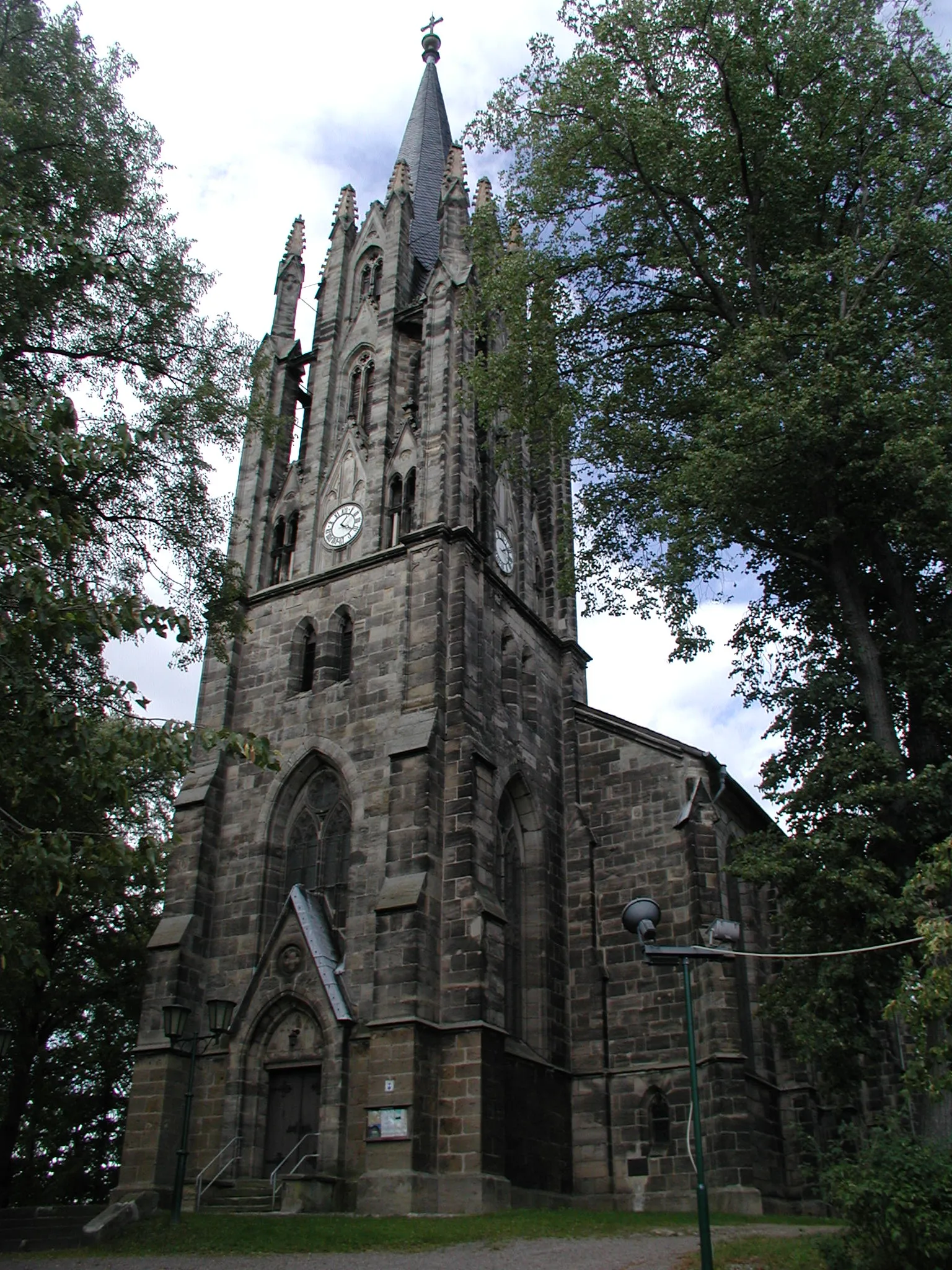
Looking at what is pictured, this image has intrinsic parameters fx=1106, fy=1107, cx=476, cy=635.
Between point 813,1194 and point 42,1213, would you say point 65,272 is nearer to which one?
point 42,1213

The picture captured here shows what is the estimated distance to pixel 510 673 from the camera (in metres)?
23.3

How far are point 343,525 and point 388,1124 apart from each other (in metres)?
12.9

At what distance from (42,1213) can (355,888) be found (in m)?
7.18

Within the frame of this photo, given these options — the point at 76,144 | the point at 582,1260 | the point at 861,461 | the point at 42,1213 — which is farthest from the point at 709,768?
the point at 76,144

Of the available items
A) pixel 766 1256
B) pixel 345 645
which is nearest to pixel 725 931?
pixel 766 1256

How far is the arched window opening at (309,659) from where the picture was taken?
2328cm

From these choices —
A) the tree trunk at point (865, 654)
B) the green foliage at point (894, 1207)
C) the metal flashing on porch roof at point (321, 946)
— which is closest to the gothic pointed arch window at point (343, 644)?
the metal flashing on porch roof at point (321, 946)

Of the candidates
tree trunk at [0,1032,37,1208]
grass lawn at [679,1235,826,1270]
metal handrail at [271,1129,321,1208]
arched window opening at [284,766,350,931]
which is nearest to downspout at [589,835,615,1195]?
arched window opening at [284,766,350,931]

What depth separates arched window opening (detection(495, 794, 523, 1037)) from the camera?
20.3 m

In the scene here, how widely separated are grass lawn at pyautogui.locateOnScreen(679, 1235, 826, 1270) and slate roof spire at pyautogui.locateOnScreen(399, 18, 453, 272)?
24.4 m

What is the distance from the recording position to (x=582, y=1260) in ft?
37.8

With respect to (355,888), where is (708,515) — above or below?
above

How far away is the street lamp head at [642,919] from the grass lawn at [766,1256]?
3.44 m

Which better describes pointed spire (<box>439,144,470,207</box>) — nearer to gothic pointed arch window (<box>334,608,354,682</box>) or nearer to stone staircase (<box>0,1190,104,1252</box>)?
gothic pointed arch window (<box>334,608,354,682</box>)
